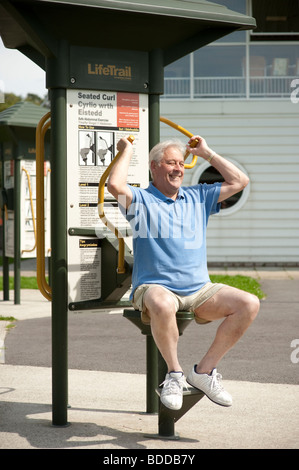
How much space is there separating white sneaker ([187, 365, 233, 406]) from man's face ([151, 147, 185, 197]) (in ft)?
3.37

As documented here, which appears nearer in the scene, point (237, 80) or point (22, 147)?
point (22, 147)

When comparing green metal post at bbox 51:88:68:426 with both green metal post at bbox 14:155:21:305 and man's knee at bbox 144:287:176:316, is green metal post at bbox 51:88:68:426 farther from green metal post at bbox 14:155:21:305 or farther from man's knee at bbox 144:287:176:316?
green metal post at bbox 14:155:21:305

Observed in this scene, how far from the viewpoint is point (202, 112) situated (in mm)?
17766

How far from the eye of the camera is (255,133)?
17.8 metres

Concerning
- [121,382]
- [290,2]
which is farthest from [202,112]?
[121,382]

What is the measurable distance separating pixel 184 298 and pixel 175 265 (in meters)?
0.19

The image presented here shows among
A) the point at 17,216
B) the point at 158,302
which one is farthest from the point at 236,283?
the point at 158,302

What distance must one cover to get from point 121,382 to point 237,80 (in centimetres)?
1311

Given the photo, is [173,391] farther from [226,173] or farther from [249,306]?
[226,173]

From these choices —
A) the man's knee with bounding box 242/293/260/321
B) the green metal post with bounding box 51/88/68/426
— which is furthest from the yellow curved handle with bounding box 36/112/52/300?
the man's knee with bounding box 242/293/260/321

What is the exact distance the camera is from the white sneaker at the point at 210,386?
418cm

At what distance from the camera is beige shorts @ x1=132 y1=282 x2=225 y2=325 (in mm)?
4215

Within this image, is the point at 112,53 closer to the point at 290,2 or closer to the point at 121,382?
the point at 121,382

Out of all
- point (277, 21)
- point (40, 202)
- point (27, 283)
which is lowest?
point (27, 283)
